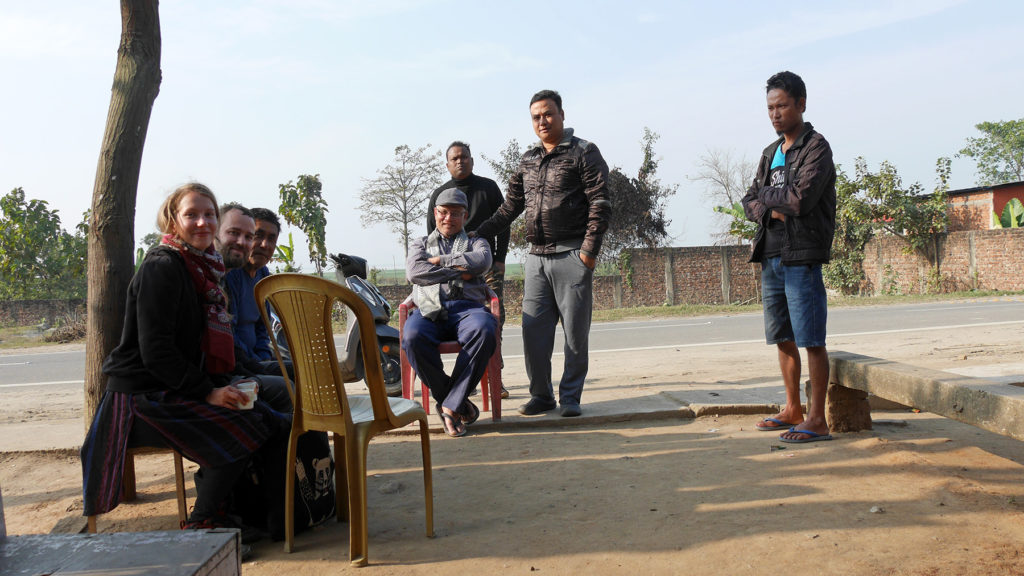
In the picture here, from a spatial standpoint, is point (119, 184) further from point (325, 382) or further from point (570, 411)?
point (570, 411)

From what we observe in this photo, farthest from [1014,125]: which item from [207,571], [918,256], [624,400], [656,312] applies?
[207,571]

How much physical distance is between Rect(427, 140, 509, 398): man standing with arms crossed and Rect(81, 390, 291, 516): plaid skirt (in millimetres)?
3274

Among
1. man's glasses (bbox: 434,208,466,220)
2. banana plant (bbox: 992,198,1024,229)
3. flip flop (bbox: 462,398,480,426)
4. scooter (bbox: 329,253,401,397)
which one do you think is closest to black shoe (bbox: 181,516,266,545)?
flip flop (bbox: 462,398,480,426)

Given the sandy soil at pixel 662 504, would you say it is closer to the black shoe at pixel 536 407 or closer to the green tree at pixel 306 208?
the black shoe at pixel 536 407

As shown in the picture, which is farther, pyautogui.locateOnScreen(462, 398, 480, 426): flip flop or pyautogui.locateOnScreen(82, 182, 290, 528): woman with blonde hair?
pyautogui.locateOnScreen(462, 398, 480, 426): flip flop

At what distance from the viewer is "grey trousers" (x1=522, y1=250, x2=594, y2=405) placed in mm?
5234

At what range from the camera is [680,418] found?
522 cm

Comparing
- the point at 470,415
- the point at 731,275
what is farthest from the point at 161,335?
the point at 731,275

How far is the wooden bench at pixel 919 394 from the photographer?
2.97 metres

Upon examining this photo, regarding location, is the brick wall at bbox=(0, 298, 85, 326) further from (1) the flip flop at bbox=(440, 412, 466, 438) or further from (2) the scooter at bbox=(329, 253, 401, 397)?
(1) the flip flop at bbox=(440, 412, 466, 438)

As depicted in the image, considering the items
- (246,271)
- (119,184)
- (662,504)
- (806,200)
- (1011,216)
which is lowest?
(662,504)

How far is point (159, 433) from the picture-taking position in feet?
10.2

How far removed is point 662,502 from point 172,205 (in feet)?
8.51

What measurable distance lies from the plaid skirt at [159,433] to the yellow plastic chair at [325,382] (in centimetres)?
25
